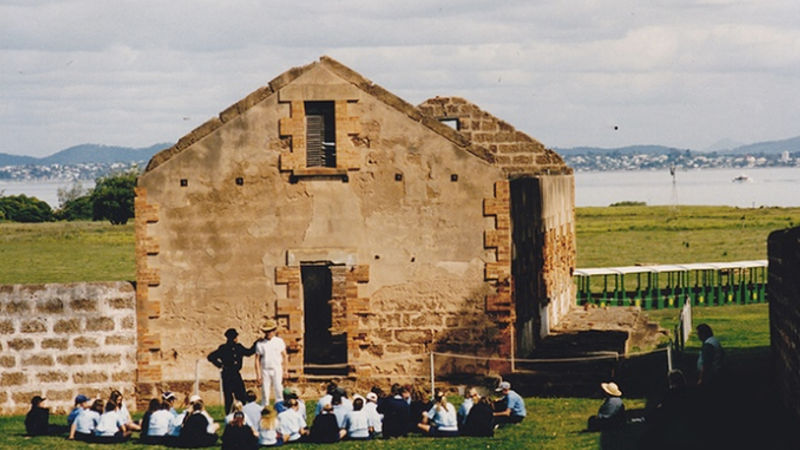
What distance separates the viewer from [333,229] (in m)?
28.2

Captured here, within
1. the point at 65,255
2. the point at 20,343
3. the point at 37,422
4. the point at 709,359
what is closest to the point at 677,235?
the point at 65,255

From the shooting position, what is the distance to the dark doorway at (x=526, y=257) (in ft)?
96.0

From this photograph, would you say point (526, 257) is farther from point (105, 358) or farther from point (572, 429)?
point (105, 358)

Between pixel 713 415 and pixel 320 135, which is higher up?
pixel 320 135

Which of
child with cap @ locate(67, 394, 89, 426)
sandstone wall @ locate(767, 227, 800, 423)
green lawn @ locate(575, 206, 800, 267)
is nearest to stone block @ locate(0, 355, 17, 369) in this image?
child with cap @ locate(67, 394, 89, 426)

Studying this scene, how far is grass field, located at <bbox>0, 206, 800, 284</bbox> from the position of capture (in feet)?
215

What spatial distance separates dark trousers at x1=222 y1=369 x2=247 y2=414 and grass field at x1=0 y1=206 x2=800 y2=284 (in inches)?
1327

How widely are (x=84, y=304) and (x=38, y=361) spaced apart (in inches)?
54.1

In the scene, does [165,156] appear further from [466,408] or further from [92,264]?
[92,264]

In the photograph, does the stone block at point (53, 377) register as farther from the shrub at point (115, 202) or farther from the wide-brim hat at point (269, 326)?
the shrub at point (115, 202)

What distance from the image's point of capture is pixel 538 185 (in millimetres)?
33312

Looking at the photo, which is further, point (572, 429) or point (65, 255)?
point (65, 255)

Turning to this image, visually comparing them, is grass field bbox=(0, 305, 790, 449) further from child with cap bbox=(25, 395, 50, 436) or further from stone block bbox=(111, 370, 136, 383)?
stone block bbox=(111, 370, 136, 383)

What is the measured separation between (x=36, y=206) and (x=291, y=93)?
11172 cm
